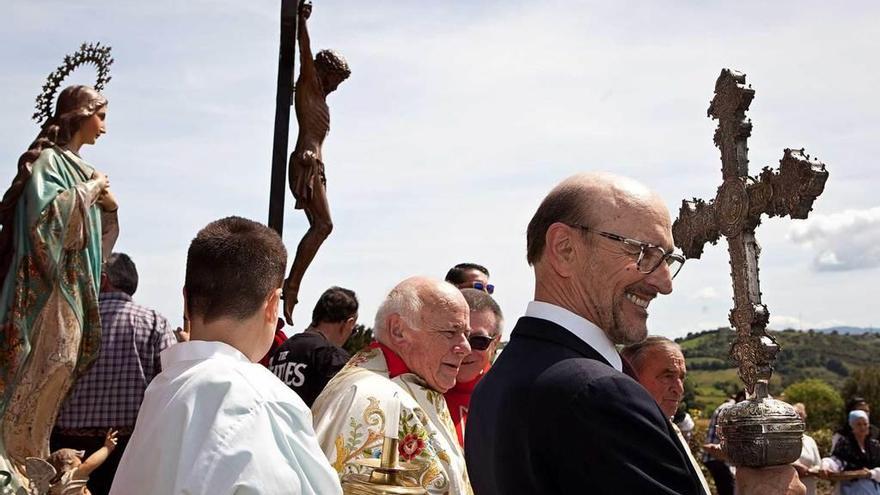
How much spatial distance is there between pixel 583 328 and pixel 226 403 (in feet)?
3.08

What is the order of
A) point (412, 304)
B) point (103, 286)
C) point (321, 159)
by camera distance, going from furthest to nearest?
point (321, 159) → point (103, 286) → point (412, 304)

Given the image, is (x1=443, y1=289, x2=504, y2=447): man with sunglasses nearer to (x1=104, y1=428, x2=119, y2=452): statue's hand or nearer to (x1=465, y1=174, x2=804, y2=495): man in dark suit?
(x1=104, y1=428, x2=119, y2=452): statue's hand

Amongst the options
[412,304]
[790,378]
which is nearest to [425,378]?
[412,304]

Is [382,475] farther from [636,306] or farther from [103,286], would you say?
[103,286]

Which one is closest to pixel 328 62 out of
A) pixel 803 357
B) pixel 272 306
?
pixel 272 306

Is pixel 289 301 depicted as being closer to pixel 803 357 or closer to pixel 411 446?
pixel 411 446

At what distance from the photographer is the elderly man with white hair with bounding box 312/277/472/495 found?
4.14 meters

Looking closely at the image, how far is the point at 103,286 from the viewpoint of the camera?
19.6 feet

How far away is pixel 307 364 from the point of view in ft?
18.8

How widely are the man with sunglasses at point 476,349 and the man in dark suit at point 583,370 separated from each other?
2579 millimetres

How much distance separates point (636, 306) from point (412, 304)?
1.93 metres

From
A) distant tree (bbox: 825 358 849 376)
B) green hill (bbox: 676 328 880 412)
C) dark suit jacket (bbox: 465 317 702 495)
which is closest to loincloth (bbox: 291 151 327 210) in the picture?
dark suit jacket (bbox: 465 317 702 495)

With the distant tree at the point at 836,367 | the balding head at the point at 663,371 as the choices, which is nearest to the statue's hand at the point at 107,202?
the balding head at the point at 663,371

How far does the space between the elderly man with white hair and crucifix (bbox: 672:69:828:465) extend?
1.18 m
